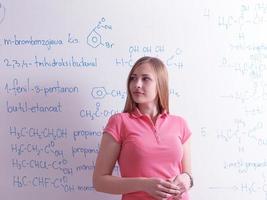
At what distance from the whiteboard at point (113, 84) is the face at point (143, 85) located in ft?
0.84

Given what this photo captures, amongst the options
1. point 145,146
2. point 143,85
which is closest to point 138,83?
point 143,85

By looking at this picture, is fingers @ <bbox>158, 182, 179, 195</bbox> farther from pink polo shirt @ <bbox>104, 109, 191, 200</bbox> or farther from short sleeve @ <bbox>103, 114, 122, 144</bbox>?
short sleeve @ <bbox>103, 114, 122, 144</bbox>

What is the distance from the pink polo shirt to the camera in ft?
4.57

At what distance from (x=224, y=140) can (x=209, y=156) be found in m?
0.10

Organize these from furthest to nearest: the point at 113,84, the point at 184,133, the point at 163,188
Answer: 1. the point at 113,84
2. the point at 184,133
3. the point at 163,188

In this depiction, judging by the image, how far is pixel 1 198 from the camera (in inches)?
67.6

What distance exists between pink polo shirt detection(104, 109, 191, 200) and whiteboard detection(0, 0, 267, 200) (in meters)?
0.28

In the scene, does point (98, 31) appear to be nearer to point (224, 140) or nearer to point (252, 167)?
point (224, 140)

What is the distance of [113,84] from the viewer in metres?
1.73

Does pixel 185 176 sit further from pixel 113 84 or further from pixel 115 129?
pixel 113 84

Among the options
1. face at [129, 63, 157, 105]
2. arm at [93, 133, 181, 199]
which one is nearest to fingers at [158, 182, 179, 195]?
arm at [93, 133, 181, 199]

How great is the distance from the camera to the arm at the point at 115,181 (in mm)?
1341

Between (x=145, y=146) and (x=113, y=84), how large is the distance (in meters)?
0.44

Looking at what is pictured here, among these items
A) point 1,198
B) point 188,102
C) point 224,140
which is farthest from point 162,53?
point 1,198
